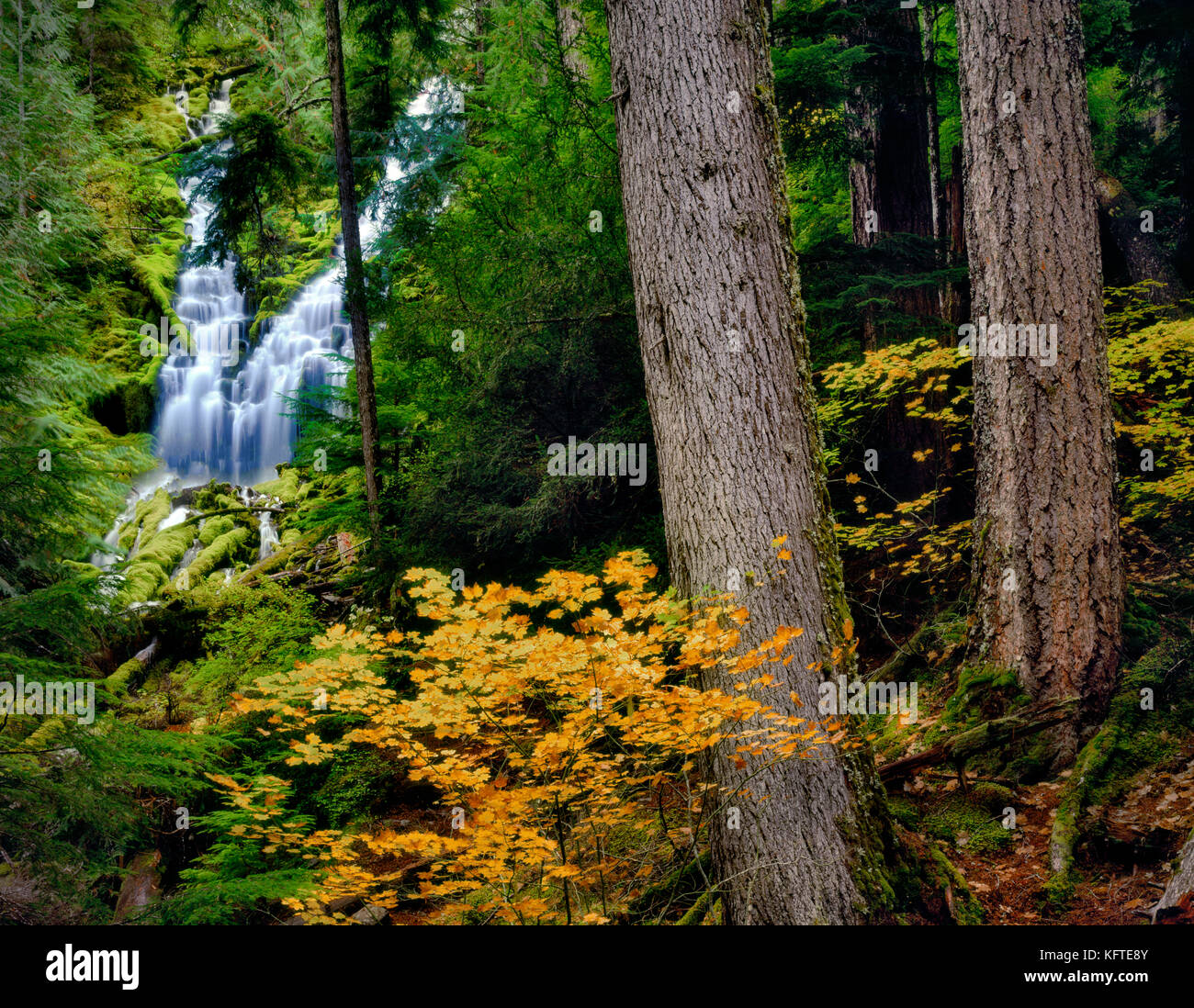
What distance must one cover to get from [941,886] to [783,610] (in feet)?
4.93

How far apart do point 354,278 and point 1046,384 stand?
7424 millimetres

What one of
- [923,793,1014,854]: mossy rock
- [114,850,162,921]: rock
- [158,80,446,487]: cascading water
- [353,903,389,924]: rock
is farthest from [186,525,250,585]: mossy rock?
[923,793,1014,854]: mossy rock

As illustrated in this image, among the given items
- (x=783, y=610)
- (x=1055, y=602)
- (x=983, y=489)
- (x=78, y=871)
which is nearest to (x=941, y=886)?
(x=783, y=610)

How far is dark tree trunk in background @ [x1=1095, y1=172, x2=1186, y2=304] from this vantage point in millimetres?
6719

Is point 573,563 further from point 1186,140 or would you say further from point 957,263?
point 1186,140

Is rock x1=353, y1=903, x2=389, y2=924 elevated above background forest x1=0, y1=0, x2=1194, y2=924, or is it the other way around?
background forest x1=0, y1=0, x2=1194, y2=924

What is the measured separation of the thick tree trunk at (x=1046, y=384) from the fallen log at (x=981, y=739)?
87 millimetres

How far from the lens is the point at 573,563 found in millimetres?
6492

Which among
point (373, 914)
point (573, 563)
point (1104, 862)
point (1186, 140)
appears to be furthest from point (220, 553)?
point (1186, 140)

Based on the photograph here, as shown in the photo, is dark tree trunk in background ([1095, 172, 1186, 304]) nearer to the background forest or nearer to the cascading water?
the background forest

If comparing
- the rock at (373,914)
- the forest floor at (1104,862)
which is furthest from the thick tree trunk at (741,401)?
the rock at (373,914)

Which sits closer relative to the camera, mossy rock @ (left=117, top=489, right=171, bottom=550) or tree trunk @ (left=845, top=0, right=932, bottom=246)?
tree trunk @ (left=845, top=0, right=932, bottom=246)

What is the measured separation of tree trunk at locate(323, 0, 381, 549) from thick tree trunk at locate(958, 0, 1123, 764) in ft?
21.1

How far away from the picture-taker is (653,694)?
3.05m
